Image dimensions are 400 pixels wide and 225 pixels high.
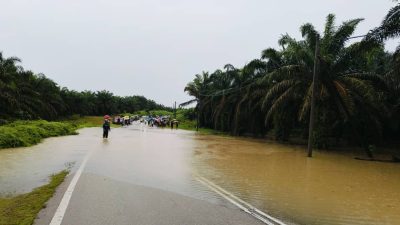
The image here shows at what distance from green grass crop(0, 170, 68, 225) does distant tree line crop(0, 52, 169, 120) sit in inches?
1258

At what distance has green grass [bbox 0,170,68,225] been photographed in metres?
6.47

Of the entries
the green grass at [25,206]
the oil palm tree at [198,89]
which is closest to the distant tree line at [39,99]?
the oil palm tree at [198,89]

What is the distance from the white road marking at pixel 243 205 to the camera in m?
6.95

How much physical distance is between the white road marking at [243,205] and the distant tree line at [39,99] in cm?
3252

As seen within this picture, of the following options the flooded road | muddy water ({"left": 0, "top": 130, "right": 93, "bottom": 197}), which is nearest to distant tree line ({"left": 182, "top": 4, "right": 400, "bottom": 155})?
the flooded road

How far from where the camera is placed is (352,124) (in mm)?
24078

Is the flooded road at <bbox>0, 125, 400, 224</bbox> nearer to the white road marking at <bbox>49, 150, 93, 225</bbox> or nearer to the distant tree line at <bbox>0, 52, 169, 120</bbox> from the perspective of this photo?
the white road marking at <bbox>49, 150, 93, 225</bbox>

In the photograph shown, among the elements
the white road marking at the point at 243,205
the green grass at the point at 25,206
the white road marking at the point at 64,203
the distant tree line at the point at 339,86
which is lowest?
the green grass at the point at 25,206

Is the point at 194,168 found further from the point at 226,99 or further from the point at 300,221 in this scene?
the point at 226,99

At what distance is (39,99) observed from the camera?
2084 inches

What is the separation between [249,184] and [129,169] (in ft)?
13.4

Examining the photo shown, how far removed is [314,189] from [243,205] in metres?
3.31

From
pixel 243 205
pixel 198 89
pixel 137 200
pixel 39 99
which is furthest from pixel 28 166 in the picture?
pixel 198 89

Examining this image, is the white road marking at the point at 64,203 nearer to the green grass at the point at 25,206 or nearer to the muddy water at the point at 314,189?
the green grass at the point at 25,206
